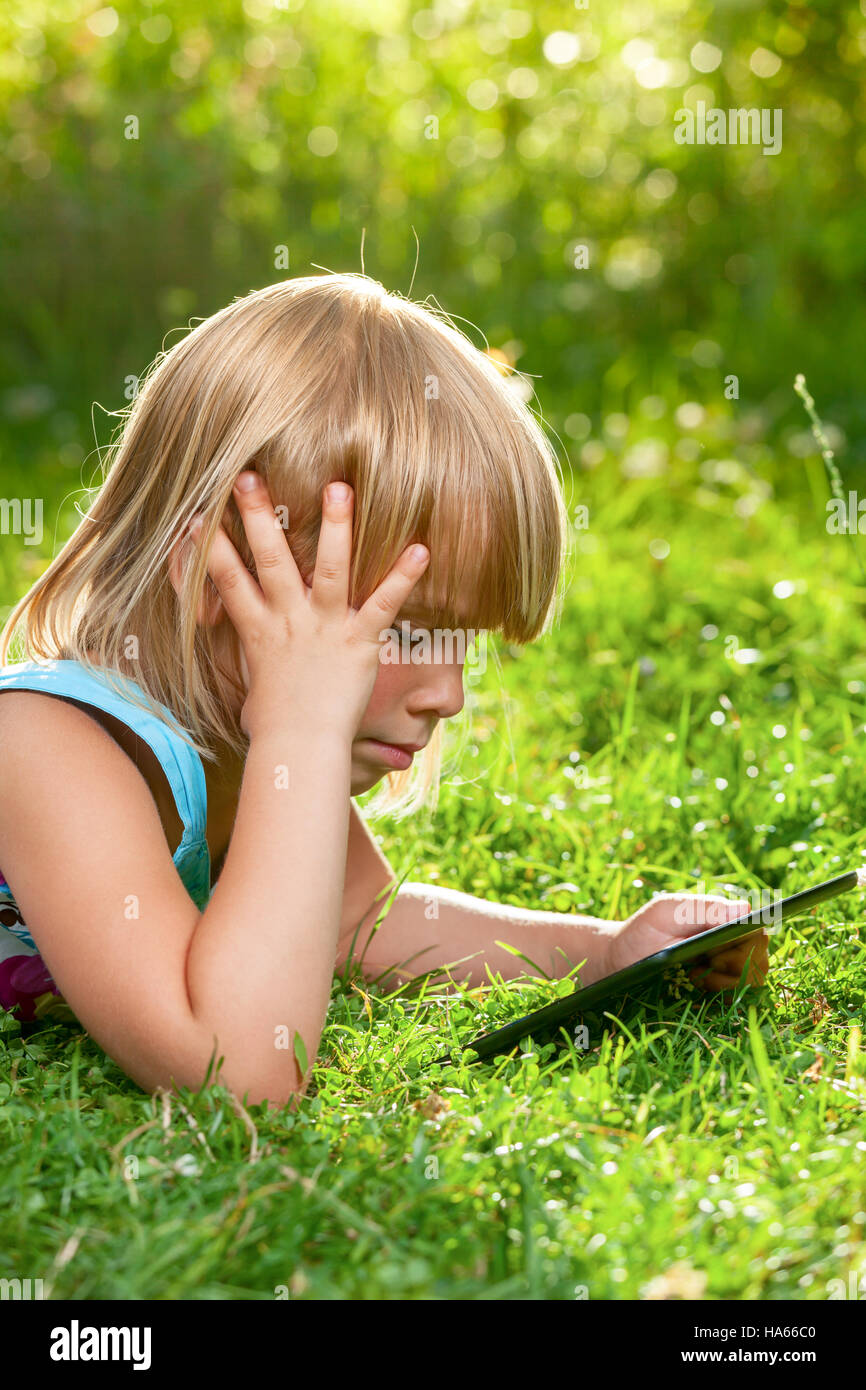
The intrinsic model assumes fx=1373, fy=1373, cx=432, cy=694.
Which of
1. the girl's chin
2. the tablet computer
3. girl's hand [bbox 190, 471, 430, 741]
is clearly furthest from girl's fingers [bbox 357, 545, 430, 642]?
the tablet computer

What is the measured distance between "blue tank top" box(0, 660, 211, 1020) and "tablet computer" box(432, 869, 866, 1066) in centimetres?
47

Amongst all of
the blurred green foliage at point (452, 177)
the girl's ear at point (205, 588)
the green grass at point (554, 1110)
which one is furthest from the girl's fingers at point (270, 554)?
the blurred green foliage at point (452, 177)

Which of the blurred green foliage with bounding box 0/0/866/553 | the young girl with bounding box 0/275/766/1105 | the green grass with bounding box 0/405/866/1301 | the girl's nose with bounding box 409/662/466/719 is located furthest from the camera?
the blurred green foliage with bounding box 0/0/866/553

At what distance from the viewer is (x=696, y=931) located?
2.03 meters

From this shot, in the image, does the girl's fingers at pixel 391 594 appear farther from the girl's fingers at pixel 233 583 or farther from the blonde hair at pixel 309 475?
the girl's fingers at pixel 233 583

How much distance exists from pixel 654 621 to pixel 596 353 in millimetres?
2426

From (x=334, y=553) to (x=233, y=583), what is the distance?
15cm

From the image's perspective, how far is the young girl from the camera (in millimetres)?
1642

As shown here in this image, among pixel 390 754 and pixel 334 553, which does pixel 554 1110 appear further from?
pixel 334 553

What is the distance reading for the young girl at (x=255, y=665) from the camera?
1.64 m

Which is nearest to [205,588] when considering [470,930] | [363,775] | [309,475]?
[309,475]

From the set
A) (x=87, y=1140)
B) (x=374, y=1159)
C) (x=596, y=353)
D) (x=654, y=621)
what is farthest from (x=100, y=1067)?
(x=596, y=353)

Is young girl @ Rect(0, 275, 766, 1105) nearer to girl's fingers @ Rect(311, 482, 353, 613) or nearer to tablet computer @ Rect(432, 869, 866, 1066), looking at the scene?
girl's fingers @ Rect(311, 482, 353, 613)
